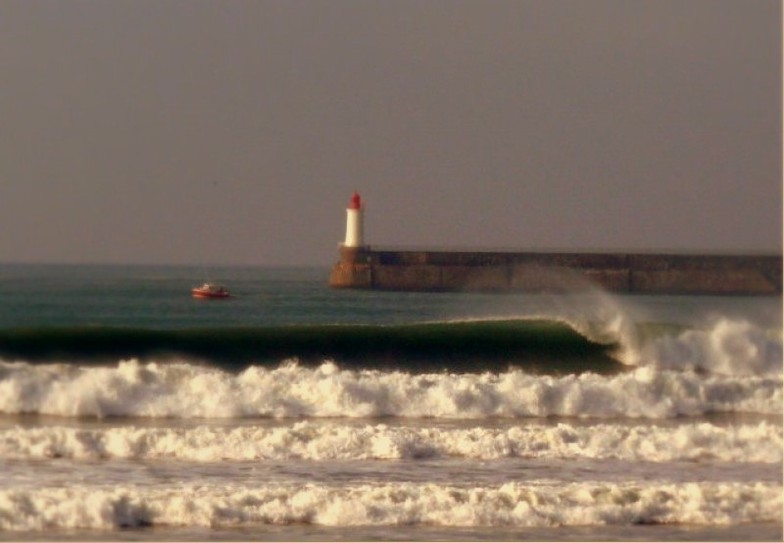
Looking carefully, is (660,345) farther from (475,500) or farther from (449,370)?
(475,500)

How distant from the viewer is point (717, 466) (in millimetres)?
7352

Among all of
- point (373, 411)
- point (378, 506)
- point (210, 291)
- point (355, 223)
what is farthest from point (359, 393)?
point (210, 291)

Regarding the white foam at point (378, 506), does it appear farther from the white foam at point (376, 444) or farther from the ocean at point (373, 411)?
the white foam at point (376, 444)

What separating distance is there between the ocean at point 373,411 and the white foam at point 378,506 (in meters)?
0.01

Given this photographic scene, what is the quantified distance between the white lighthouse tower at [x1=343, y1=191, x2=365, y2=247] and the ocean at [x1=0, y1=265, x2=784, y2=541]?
1.83ft

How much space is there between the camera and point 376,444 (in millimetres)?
7410

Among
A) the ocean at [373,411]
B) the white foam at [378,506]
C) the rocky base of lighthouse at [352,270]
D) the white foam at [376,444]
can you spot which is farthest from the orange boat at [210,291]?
the white foam at [378,506]

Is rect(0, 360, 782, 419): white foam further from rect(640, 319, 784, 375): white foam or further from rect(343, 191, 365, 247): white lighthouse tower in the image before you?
rect(343, 191, 365, 247): white lighthouse tower

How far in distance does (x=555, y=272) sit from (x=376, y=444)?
400cm

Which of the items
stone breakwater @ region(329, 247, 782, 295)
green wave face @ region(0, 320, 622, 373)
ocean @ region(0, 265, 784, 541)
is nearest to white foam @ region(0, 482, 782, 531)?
ocean @ region(0, 265, 784, 541)

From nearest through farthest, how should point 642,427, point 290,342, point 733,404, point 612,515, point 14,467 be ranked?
1. point 612,515
2. point 14,467
3. point 642,427
4. point 733,404
5. point 290,342

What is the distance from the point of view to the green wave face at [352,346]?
9.91 meters

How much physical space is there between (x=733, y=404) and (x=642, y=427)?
3.79 feet

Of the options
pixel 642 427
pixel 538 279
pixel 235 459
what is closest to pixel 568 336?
pixel 538 279
